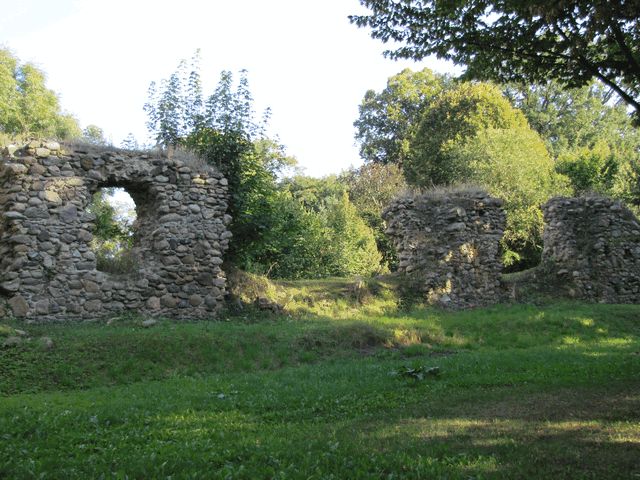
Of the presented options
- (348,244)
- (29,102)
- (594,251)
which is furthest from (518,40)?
(29,102)

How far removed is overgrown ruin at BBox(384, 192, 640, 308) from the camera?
18859mm

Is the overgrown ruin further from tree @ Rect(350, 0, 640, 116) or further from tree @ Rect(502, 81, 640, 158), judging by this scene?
tree @ Rect(502, 81, 640, 158)

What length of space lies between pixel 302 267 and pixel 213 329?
14509 millimetres

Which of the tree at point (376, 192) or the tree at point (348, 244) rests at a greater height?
the tree at point (376, 192)

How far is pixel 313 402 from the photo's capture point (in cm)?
731

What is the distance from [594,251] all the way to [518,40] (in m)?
13.7

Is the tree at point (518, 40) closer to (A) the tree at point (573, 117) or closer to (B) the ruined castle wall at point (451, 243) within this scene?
(B) the ruined castle wall at point (451, 243)

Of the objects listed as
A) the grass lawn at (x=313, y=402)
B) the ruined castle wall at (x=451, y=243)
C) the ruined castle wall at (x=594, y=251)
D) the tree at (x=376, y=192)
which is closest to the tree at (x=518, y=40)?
the grass lawn at (x=313, y=402)

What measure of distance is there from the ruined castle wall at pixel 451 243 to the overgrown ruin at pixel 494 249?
34 mm

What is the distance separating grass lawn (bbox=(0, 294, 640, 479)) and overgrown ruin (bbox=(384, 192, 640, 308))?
4.76 meters

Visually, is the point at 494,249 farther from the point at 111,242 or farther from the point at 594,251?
the point at 111,242

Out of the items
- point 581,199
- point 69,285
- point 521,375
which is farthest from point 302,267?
point 521,375

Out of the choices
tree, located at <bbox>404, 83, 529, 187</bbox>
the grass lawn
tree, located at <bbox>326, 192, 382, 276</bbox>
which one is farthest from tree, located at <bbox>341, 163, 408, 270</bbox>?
the grass lawn

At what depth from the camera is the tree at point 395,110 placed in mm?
47875
